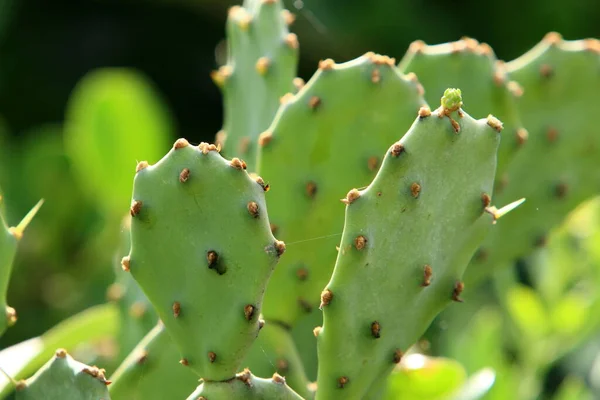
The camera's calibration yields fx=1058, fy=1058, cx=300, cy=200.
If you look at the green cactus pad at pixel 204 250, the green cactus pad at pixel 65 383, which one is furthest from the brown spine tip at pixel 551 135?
the green cactus pad at pixel 65 383

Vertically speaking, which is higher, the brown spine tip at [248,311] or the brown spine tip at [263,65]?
the brown spine tip at [248,311]

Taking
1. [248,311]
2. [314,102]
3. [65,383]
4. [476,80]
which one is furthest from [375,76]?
[65,383]

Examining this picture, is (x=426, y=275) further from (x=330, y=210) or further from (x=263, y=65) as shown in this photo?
(x=263, y=65)

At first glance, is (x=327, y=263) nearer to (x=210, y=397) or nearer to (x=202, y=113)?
(x=210, y=397)

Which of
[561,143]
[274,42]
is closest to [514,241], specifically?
[561,143]

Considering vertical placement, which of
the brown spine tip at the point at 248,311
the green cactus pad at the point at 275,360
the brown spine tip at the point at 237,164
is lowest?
the green cactus pad at the point at 275,360

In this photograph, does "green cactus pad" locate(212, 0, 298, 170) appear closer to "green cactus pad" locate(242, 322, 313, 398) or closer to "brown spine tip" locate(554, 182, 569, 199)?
"green cactus pad" locate(242, 322, 313, 398)

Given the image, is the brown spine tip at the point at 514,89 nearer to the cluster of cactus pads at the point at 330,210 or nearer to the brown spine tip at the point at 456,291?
the cluster of cactus pads at the point at 330,210
